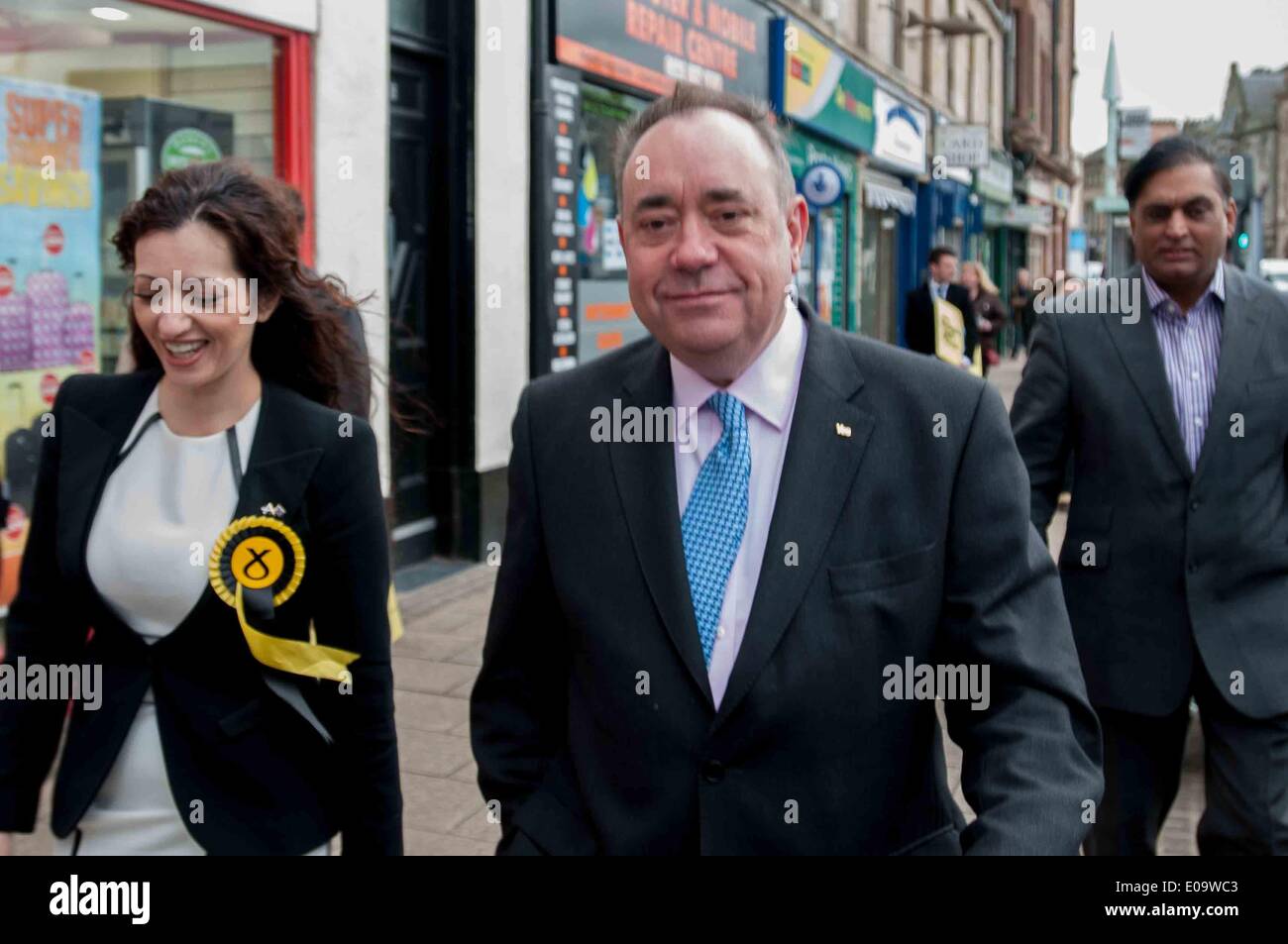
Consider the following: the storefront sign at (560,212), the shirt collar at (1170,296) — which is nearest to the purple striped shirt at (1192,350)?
the shirt collar at (1170,296)

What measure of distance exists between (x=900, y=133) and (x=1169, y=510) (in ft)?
66.4

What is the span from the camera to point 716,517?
2076mm

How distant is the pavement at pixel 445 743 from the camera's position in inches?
180

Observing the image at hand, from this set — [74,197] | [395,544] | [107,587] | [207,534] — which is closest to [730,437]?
[207,534]

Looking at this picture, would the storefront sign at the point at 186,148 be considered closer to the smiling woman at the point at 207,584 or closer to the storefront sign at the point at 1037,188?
the smiling woman at the point at 207,584

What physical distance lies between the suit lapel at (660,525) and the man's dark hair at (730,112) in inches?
13.8

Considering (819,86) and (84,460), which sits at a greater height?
(819,86)

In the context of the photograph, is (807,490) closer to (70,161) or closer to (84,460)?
(84,460)

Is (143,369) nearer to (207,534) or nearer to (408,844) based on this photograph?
(207,534)

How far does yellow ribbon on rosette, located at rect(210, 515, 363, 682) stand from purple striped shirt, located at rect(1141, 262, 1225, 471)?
7.29 ft

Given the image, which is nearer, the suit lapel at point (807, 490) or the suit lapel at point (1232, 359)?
the suit lapel at point (807, 490)

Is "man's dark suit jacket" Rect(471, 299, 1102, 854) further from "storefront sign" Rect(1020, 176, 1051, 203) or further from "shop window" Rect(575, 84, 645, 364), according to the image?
"storefront sign" Rect(1020, 176, 1051, 203)

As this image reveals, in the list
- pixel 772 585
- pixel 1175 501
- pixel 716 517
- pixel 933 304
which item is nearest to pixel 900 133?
pixel 933 304

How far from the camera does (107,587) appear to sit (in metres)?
2.52
